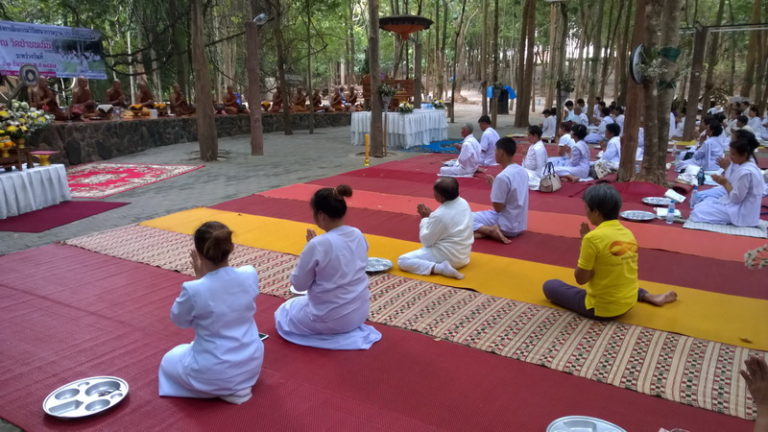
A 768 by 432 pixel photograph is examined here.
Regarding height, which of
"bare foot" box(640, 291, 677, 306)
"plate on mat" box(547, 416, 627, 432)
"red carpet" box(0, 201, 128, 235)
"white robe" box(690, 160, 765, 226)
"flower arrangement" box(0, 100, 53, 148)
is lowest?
"plate on mat" box(547, 416, 627, 432)

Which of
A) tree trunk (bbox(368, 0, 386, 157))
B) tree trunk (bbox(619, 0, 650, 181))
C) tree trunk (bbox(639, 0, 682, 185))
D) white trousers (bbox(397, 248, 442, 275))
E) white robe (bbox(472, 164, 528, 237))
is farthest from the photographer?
tree trunk (bbox(368, 0, 386, 157))

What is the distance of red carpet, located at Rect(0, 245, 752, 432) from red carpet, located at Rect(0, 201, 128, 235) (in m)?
2.93

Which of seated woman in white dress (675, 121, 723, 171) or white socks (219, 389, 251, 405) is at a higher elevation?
seated woman in white dress (675, 121, 723, 171)

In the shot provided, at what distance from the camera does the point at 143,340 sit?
3607 mm

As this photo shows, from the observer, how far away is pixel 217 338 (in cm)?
275

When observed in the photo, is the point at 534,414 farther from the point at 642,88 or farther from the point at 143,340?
the point at 642,88

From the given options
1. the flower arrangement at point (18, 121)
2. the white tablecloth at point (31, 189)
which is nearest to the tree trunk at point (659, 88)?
the white tablecloth at point (31, 189)

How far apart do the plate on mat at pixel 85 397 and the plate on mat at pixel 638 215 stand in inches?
241

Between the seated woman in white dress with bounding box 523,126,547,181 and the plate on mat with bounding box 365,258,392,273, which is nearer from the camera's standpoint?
the plate on mat with bounding box 365,258,392,273

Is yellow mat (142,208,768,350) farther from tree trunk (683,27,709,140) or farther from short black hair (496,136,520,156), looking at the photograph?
tree trunk (683,27,709,140)

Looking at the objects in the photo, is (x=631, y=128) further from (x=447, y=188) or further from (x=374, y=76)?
(x=447, y=188)

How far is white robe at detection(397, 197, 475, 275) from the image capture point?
15.4 ft

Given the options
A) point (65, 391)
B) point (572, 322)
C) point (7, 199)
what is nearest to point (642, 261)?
point (572, 322)

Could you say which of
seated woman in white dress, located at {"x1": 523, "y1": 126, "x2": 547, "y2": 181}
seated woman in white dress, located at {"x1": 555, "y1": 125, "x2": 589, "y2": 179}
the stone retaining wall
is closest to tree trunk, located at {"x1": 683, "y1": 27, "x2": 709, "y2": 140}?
seated woman in white dress, located at {"x1": 555, "y1": 125, "x2": 589, "y2": 179}
